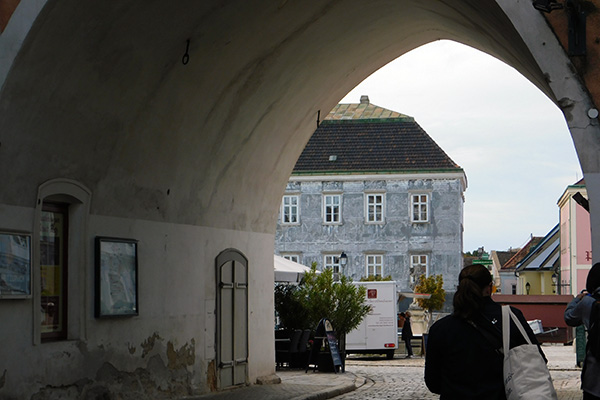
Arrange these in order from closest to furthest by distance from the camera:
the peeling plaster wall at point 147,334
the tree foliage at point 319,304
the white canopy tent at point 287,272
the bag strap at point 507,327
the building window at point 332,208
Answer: the bag strap at point 507,327 → the peeling plaster wall at point 147,334 → the white canopy tent at point 287,272 → the tree foliage at point 319,304 → the building window at point 332,208

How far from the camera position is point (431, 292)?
51219 millimetres

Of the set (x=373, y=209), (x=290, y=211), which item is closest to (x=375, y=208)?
(x=373, y=209)

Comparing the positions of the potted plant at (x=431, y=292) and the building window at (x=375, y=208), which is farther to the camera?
the building window at (x=375, y=208)

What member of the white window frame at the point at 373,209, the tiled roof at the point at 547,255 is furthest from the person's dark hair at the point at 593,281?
the tiled roof at the point at 547,255

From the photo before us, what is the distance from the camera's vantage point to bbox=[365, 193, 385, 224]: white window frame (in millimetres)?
57000

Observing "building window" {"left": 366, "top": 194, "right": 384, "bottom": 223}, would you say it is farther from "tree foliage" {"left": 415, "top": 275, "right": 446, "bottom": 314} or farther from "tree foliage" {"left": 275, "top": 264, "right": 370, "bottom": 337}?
"tree foliage" {"left": 275, "top": 264, "right": 370, "bottom": 337}

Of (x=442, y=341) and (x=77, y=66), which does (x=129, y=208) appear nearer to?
(x=77, y=66)

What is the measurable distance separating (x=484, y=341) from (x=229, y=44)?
9181mm

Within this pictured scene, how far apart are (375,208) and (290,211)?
15.4 ft

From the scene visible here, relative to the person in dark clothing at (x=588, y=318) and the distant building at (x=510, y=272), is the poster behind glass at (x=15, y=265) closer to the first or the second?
the person in dark clothing at (x=588, y=318)

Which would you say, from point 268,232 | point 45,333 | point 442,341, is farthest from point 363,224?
point 442,341

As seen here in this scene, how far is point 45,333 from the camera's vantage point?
1227 centimetres

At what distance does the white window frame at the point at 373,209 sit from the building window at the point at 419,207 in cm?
158

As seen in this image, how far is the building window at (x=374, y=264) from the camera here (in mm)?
56938
